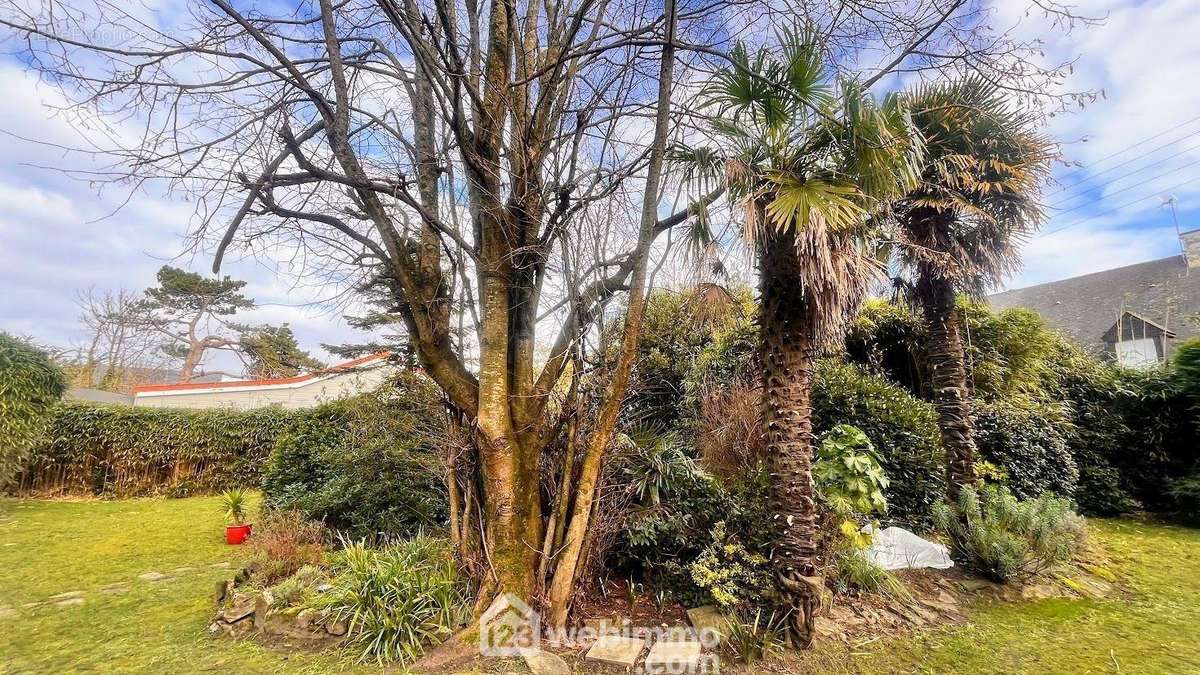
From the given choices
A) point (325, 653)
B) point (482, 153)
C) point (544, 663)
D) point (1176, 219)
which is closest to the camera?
point (544, 663)

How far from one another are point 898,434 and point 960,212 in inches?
128

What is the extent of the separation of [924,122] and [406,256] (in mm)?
6899

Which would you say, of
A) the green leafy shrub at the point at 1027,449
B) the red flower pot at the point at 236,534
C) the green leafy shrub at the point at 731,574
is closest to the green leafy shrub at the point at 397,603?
the green leafy shrub at the point at 731,574

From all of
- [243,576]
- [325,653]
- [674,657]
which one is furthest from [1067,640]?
[243,576]

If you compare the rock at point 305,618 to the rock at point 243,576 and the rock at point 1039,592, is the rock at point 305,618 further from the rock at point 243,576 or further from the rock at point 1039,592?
the rock at point 1039,592

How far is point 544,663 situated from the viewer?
3.59 metres

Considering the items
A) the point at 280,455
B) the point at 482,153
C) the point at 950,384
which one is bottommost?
the point at 280,455

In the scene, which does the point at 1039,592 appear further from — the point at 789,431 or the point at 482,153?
the point at 482,153

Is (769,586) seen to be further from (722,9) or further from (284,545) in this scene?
(722,9)

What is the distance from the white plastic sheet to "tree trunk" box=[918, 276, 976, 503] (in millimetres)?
1110

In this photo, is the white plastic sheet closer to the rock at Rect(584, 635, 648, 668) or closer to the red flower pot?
the rock at Rect(584, 635, 648, 668)

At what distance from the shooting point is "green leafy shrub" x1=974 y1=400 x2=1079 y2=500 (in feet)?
24.2

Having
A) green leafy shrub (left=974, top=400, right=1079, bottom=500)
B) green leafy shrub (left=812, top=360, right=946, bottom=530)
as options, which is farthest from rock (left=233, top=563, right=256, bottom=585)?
green leafy shrub (left=974, top=400, right=1079, bottom=500)

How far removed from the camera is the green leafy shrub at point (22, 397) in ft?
29.5
